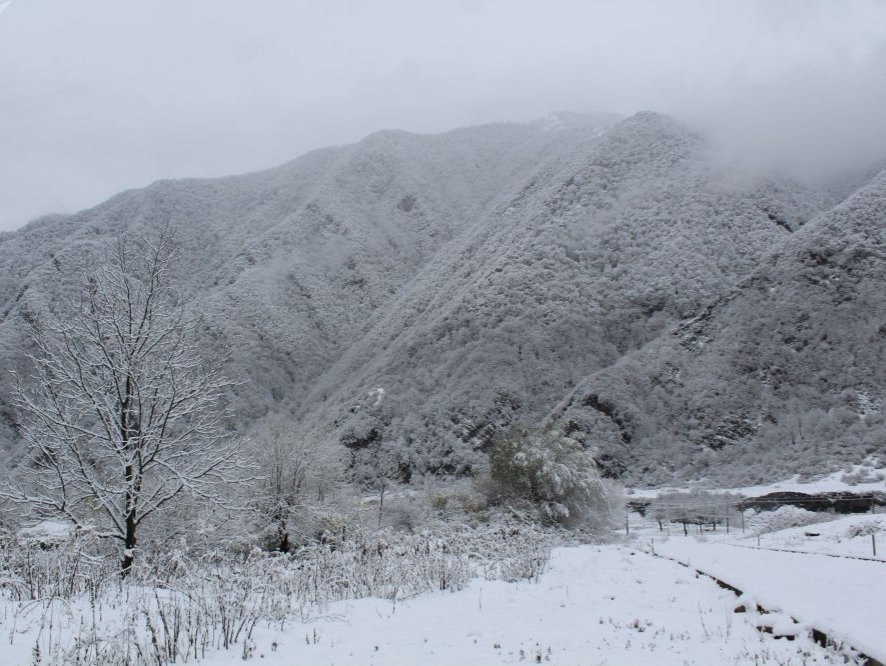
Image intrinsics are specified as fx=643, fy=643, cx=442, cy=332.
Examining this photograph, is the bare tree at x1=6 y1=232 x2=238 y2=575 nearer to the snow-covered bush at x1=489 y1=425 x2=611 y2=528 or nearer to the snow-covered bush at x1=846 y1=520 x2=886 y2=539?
the snow-covered bush at x1=846 y1=520 x2=886 y2=539

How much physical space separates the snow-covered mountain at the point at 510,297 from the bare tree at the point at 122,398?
631 inches

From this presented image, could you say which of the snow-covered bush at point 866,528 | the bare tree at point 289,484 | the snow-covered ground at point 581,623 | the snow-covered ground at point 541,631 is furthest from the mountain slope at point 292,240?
the snow-covered ground at point 581,623

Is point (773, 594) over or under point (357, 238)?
under

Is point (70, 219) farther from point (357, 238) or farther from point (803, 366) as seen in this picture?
point (803, 366)

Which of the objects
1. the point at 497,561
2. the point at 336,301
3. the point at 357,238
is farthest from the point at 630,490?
the point at 357,238

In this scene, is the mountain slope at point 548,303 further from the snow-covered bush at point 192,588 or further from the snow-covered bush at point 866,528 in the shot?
the snow-covered bush at point 192,588

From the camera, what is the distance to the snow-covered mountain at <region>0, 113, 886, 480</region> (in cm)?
4528

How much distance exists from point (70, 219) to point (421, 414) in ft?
251

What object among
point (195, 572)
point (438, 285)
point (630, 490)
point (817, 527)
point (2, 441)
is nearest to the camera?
point (195, 572)

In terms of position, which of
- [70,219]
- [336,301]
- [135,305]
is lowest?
[135,305]

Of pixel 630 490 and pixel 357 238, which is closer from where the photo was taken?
pixel 630 490

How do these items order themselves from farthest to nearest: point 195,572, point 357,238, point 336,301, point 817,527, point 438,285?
point 357,238
point 336,301
point 438,285
point 817,527
point 195,572

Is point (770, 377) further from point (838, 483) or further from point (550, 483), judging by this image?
point (550, 483)

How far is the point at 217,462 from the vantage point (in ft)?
36.1
